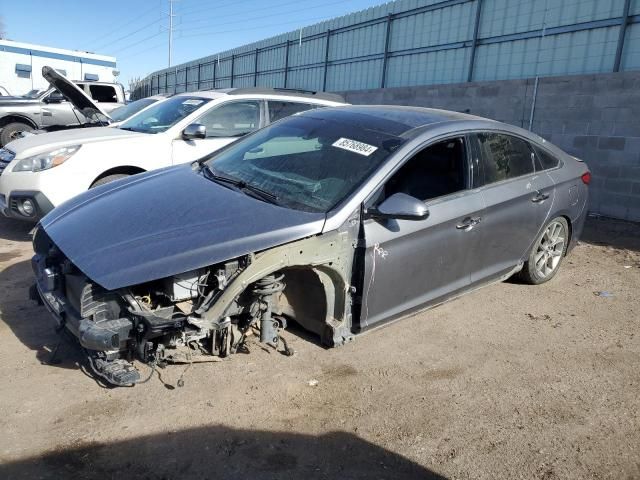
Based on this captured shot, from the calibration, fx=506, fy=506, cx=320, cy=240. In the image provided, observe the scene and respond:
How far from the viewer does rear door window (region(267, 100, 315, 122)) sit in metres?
6.53

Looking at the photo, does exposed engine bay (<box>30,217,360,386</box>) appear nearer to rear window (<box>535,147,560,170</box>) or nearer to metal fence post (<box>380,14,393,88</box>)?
rear window (<box>535,147,560,170</box>)

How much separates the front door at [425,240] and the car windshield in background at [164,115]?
139 inches

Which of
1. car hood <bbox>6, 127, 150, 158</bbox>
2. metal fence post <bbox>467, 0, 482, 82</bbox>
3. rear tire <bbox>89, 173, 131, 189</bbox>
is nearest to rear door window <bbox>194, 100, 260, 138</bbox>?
car hood <bbox>6, 127, 150, 158</bbox>

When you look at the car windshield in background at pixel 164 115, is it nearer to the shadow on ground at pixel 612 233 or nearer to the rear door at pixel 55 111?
the shadow on ground at pixel 612 233

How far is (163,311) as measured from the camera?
2.73m

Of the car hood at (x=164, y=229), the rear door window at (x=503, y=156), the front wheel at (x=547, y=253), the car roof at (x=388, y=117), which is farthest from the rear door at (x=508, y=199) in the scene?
the car hood at (x=164, y=229)

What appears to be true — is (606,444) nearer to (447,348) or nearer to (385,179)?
(447,348)

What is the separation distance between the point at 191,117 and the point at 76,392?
395cm

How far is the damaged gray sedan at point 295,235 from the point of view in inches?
107

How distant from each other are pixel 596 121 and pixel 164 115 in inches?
250

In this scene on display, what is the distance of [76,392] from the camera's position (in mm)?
2879

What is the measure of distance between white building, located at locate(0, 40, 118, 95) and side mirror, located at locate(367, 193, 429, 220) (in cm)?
2303

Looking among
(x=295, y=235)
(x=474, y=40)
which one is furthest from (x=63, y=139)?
(x=474, y=40)

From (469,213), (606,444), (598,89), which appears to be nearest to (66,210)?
(469,213)
